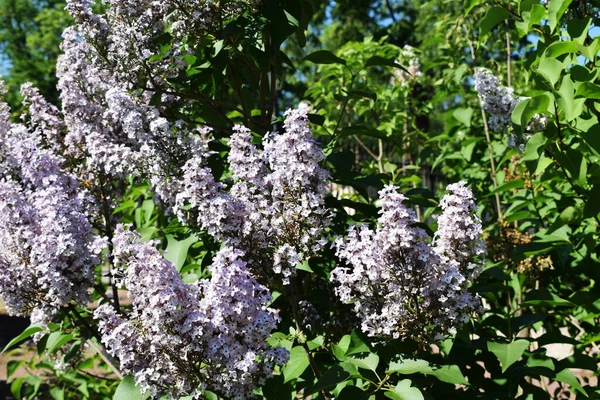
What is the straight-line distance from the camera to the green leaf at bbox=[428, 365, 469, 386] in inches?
73.4

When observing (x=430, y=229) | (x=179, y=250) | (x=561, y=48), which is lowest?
(x=179, y=250)

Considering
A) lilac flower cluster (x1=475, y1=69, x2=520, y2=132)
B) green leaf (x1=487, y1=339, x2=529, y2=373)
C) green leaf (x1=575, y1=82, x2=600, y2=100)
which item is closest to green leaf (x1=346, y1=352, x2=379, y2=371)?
green leaf (x1=487, y1=339, x2=529, y2=373)

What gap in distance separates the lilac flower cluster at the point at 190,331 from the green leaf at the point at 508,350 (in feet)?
2.75

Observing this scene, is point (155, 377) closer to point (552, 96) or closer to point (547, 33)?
point (552, 96)

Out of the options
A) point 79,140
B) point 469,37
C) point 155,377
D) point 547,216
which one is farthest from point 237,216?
point 469,37

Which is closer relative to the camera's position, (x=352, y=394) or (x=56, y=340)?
(x=352, y=394)

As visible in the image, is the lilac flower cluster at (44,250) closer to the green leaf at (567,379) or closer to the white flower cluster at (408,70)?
the green leaf at (567,379)

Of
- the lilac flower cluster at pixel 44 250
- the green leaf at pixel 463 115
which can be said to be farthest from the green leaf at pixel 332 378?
the green leaf at pixel 463 115

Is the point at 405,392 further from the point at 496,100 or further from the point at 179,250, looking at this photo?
the point at 496,100

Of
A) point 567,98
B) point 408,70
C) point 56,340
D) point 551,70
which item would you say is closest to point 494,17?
point 551,70

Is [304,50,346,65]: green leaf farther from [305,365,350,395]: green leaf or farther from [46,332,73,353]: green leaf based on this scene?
[46,332,73,353]: green leaf

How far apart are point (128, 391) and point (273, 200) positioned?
755 millimetres

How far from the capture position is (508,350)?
7.20ft

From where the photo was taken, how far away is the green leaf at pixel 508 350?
2.13 m
